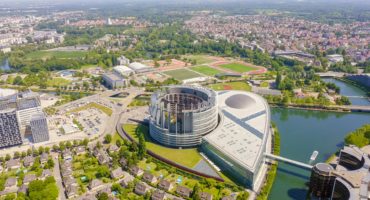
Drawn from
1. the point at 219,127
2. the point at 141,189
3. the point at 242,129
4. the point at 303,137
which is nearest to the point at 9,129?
the point at 141,189

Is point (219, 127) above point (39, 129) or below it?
above

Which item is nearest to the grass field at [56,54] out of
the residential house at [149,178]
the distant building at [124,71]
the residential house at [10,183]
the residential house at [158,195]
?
the distant building at [124,71]

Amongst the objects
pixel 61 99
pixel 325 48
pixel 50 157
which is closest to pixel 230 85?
pixel 61 99

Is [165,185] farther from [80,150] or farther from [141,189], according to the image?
[80,150]

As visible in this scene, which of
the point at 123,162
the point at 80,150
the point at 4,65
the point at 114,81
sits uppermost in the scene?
the point at 114,81

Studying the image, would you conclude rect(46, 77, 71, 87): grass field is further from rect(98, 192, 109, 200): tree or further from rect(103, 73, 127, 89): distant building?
rect(98, 192, 109, 200): tree

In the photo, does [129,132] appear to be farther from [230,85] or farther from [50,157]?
[230,85]

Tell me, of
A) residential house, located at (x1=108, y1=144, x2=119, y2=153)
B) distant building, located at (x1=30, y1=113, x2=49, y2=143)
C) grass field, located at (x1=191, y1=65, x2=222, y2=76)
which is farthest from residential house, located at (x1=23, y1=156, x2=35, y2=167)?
grass field, located at (x1=191, y1=65, x2=222, y2=76)
